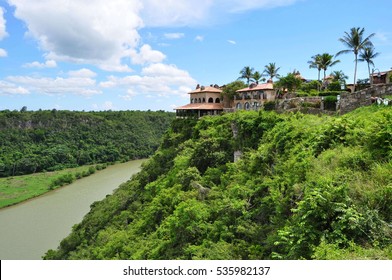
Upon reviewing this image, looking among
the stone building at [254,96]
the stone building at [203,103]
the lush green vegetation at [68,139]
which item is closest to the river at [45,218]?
the stone building at [203,103]

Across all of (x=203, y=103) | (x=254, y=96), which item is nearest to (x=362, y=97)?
(x=254, y=96)

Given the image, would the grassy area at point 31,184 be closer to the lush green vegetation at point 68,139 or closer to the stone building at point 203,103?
the lush green vegetation at point 68,139

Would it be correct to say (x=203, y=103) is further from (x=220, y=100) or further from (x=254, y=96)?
(x=254, y=96)

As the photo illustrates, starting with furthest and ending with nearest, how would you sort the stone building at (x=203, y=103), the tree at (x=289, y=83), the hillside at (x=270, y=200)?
the stone building at (x=203, y=103)
the tree at (x=289, y=83)
the hillside at (x=270, y=200)

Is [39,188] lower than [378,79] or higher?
lower

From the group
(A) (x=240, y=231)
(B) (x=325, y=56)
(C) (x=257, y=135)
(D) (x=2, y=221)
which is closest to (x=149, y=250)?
(A) (x=240, y=231)

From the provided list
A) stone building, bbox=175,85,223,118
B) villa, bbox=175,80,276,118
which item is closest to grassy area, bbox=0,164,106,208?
stone building, bbox=175,85,223,118
